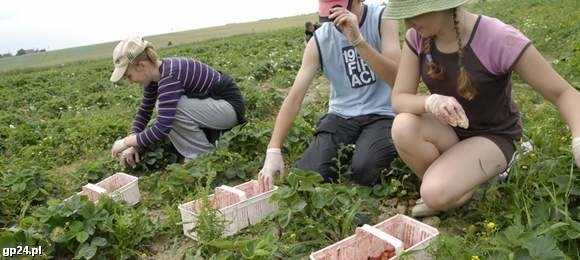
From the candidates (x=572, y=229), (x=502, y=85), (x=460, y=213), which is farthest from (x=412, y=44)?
(x=572, y=229)

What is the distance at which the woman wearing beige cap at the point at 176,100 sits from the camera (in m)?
3.71

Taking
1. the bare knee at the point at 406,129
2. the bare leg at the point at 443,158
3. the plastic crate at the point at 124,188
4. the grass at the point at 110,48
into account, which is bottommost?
the grass at the point at 110,48

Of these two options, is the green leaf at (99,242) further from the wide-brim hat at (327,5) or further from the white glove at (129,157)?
the wide-brim hat at (327,5)

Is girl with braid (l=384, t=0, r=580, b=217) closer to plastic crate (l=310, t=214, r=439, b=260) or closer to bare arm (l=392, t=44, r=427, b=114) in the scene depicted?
bare arm (l=392, t=44, r=427, b=114)

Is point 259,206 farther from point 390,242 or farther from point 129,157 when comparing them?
point 129,157

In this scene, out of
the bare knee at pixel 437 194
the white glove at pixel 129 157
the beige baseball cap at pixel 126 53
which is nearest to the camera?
the bare knee at pixel 437 194

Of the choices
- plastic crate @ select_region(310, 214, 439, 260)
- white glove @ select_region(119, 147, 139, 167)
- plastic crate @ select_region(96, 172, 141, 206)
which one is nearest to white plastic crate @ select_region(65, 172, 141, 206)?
plastic crate @ select_region(96, 172, 141, 206)

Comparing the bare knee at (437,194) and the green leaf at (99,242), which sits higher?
the bare knee at (437,194)

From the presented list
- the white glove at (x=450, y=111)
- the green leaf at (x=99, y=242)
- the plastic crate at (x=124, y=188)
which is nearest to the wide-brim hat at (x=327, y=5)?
the white glove at (x=450, y=111)

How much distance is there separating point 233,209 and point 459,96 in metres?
1.18

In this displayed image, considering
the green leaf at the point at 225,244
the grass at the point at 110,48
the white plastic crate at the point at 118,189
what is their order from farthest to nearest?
the grass at the point at 110,48 → the white plastic crate at the point at 118,189 → the green leaf at the point at 225,244

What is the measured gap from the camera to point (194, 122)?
155 inches

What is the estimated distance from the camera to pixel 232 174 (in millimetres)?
3375

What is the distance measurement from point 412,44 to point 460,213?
823 mm
